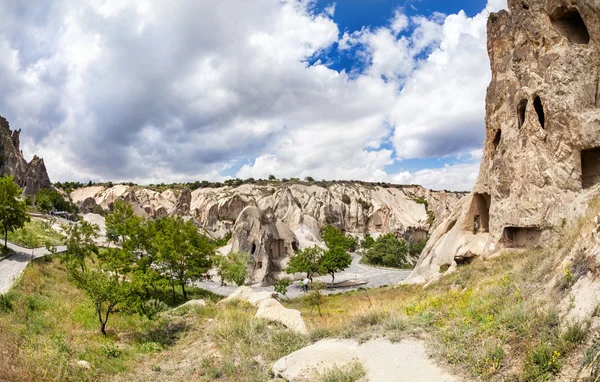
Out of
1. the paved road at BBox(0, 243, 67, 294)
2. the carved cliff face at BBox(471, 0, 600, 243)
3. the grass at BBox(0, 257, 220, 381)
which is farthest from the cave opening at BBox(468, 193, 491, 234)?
the paved road at BBox(0, 243, 67, 294)

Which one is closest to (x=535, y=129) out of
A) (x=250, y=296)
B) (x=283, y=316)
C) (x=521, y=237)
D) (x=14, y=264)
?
(x=521, y=237)

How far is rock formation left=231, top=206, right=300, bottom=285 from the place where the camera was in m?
41.1

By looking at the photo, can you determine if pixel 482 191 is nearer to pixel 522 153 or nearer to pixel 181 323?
pixel 522 153

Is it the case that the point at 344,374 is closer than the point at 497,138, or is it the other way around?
the point at 344,374

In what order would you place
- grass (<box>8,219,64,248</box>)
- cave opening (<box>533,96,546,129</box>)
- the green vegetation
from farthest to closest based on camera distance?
the green vegetation
grass (<box>8,219,64,248</box>)
cave opening (<box>533,96,546,129</box>)

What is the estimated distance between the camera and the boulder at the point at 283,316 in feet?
36.9

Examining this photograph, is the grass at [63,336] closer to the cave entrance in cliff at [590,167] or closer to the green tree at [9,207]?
the green tree at [9,207]

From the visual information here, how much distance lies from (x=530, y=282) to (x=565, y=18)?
21006 millimetres

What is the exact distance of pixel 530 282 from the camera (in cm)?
772

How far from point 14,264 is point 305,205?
75.4m

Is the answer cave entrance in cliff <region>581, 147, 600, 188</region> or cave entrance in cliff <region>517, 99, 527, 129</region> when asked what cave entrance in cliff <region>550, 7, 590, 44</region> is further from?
cave entrance in cliff <region>581, 147, 600, 188</region>

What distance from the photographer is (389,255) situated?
57.6 m

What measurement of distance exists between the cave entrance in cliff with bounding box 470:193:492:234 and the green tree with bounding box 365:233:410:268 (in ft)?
99.7

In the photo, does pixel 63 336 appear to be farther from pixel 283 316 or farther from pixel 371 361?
pixel 371 361
